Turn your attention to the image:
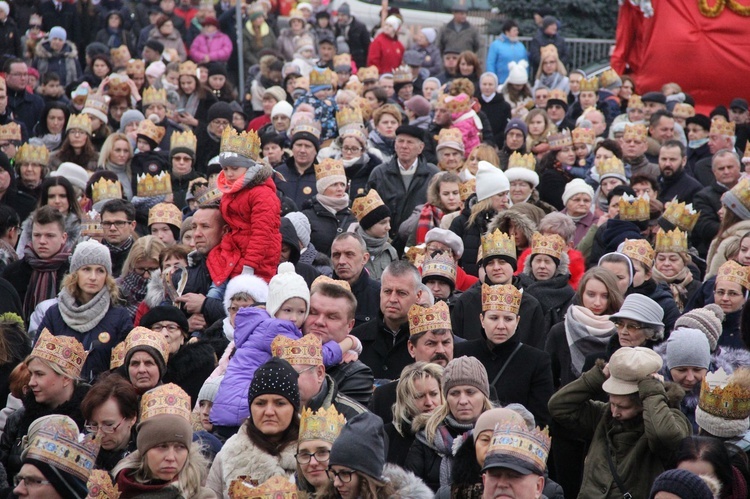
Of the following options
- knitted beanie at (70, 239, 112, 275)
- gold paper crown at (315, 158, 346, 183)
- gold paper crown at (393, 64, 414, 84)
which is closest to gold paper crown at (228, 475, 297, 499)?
knitted beanie at (70, 239, 112, 275)

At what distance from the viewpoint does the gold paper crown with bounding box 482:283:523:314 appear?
322 inches

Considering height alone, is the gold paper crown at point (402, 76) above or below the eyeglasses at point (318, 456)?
below

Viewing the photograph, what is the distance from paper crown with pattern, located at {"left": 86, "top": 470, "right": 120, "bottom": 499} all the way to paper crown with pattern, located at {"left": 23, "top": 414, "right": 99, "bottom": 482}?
323 mm

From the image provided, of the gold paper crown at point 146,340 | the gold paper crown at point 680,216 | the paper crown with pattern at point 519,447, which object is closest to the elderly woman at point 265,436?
the paper crown with pattern at point 519,447

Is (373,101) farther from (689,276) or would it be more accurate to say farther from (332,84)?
(689,276)

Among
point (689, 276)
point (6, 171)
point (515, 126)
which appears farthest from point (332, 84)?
point (689, 276)

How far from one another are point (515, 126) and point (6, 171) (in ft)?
18.3

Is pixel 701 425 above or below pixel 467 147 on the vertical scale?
above

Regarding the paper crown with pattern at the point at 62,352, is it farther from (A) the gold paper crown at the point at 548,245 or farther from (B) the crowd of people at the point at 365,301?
(A) the gold paper crown at the point at 548,245

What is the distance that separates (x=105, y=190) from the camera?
12070mm

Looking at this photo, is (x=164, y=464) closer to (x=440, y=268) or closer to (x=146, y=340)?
(x=146, y=340)

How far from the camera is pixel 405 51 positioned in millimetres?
21484

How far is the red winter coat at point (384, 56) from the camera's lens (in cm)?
2114

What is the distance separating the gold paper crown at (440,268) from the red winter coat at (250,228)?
1.14 m
